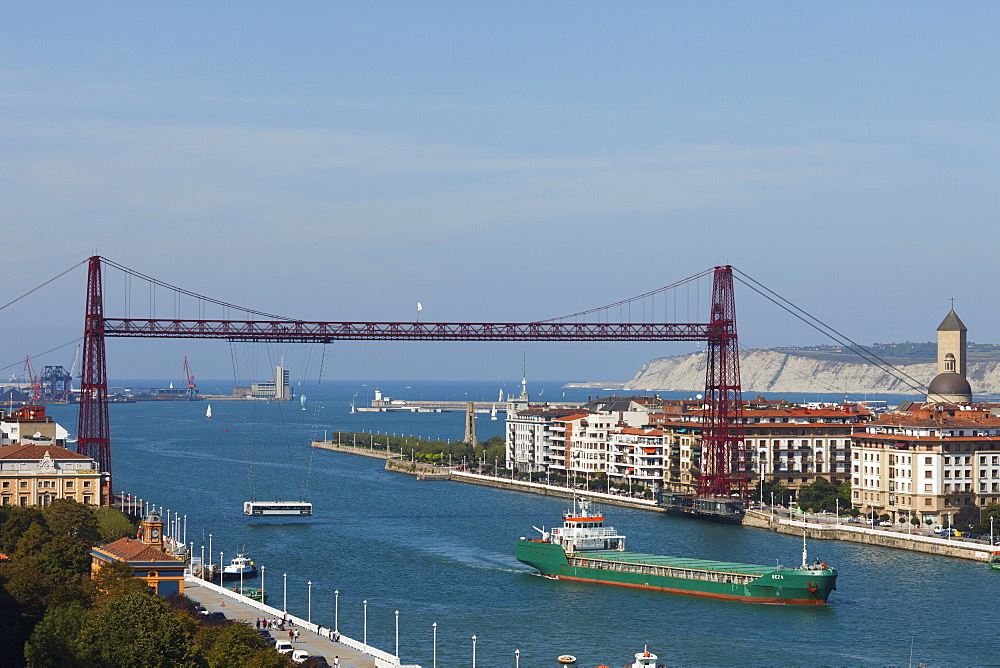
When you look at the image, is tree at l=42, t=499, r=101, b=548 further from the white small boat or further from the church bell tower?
the white small boat

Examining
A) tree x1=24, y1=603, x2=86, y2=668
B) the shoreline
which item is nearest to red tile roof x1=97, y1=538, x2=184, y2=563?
tree x1=24, y1=603, x2=86, y2=668

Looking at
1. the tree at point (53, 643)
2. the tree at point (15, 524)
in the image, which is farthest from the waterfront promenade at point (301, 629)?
the tree at point (53, 643)

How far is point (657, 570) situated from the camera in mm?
36750

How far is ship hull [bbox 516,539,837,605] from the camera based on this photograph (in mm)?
34125

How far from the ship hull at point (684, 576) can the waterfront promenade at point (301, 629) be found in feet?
30.9

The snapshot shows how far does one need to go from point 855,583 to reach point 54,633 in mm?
21376

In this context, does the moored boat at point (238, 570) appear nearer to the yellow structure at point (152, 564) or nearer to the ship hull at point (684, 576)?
the yellow structure at point (152, 564)

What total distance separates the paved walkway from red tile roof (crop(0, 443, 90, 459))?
1237 centimetres

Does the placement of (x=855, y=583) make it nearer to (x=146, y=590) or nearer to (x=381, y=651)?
(x=381, y=651)

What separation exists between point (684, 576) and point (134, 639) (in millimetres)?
17718

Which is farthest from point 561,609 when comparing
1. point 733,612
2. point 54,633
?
point 54,633

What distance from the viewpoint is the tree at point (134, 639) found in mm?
21047

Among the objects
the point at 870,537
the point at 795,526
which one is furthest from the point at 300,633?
the point at 795,526

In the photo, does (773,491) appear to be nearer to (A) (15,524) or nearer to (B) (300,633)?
(A) (15,524)
